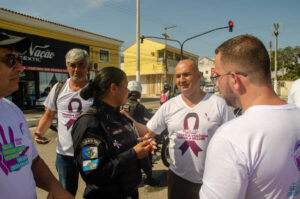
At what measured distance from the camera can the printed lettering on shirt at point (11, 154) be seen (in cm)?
113

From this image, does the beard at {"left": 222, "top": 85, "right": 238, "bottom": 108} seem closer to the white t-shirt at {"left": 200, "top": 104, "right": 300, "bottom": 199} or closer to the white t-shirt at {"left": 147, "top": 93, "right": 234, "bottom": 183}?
the white t-shirt at {"left": 200, "top": 104, "right": 300, "bottom": 199}

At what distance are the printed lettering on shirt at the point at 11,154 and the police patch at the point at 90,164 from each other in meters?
0.38

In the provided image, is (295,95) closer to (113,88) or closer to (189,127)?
(189,127)

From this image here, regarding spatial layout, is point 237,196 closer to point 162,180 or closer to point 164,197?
point 164,197

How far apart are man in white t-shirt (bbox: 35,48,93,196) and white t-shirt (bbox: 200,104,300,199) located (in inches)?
75.0

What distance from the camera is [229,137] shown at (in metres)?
0.90

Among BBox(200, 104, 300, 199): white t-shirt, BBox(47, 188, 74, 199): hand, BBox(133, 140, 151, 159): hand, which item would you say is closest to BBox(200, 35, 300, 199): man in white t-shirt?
BBox(200, 104, 300, 199): white t-shirt

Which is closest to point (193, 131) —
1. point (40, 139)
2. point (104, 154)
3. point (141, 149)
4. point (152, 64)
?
point (141, 149)

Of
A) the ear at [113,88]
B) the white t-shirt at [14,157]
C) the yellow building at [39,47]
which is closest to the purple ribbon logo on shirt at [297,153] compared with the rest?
the ear at [113,88]

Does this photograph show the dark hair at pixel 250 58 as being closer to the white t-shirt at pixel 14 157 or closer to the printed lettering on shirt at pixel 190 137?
the printed lettering on shirt at pixel 190 137

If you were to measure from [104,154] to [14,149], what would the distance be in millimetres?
581

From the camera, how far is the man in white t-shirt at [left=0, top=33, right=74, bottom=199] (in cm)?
115

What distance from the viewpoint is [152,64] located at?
1334 inches

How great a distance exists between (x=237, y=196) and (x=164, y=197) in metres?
2.54
